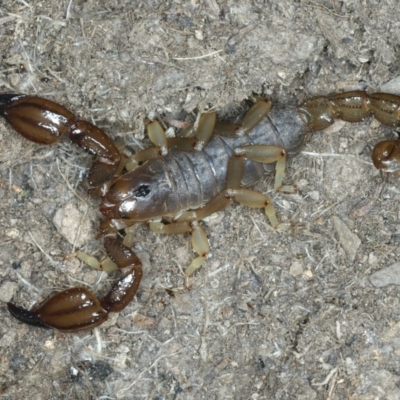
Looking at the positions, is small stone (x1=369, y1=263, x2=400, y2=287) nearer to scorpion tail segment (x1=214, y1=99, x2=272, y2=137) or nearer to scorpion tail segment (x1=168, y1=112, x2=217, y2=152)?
scorpion tail segment (x1=214, y1=99, x2=272, y2=137)

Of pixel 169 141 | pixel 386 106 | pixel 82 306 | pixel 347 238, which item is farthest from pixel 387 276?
pixel 82 306

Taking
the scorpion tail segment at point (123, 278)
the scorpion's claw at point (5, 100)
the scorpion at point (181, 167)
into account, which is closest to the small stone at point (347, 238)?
the scorpion at point (181, 167)

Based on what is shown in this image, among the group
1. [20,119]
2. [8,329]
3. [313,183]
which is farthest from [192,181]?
[8,329]

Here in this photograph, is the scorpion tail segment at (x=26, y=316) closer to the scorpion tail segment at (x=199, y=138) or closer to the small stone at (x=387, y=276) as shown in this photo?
the scorpion tail segment at (x=199, y=138)

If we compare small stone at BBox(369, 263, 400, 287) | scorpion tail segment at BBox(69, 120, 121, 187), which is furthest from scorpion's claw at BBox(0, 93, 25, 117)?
small stone at BBox(369, 263, 400, 287)

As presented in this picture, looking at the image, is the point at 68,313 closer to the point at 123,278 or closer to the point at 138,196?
the point at 123,278

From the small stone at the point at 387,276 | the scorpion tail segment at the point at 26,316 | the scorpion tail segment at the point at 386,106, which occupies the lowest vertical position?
the scorpion tail segment at the point at 26,316

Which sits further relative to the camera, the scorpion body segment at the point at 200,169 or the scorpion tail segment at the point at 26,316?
the scorpion body segment at the point at 200,169
